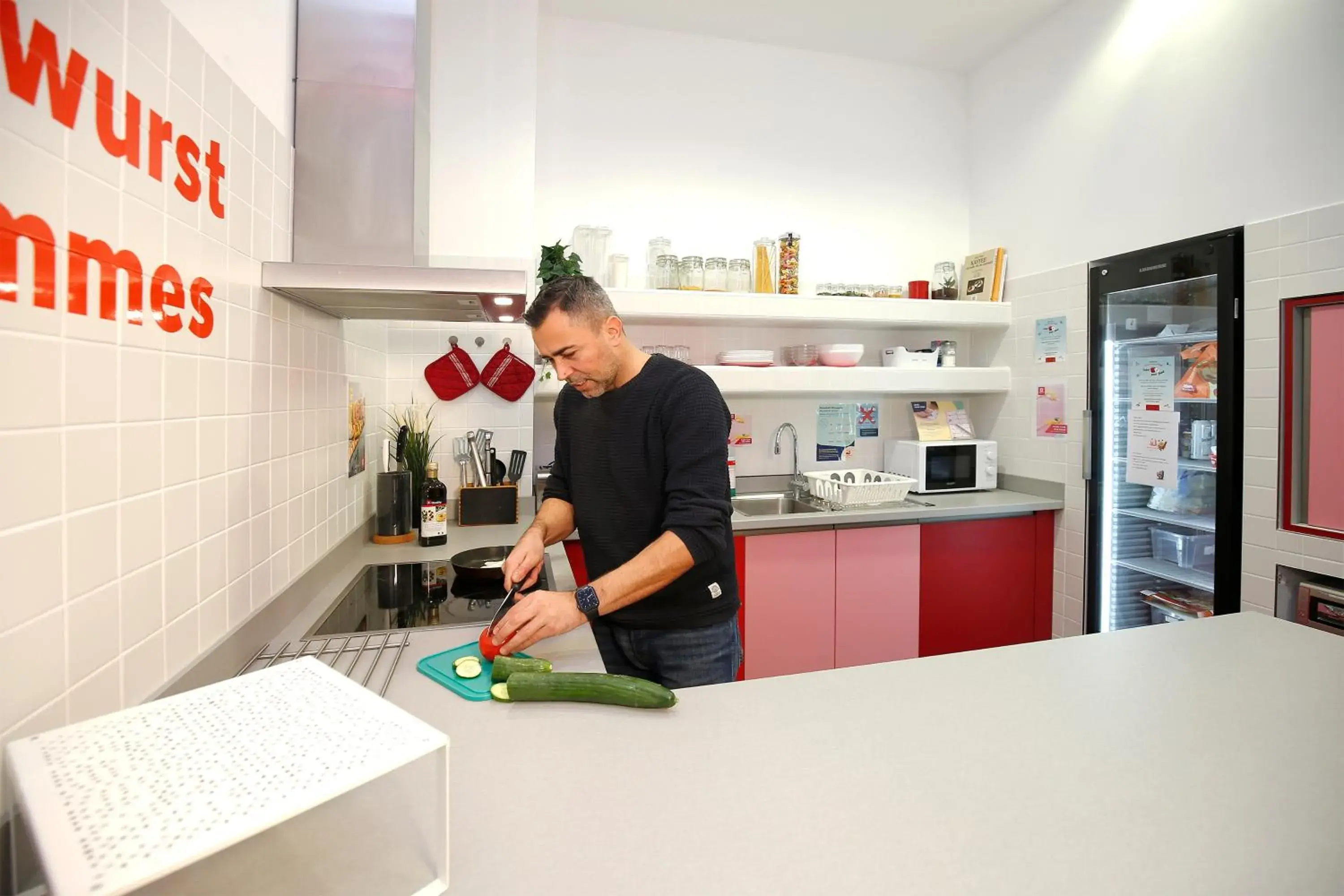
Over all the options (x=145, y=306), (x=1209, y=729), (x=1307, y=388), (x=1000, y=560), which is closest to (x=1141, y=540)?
(x=1000, y=560)

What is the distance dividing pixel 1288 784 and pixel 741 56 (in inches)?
139

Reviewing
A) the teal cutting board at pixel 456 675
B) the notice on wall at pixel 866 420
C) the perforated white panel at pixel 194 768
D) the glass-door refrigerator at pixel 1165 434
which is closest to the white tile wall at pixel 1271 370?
the glass-door refrigerator at pixel 1165 434

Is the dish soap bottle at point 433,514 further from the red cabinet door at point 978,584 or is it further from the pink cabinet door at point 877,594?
the red cabinet door at point 978,584

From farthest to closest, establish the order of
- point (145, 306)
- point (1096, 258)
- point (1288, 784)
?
point (1096, 258), point (145, 306), point (1288, 784)

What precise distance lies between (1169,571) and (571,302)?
2660 mm

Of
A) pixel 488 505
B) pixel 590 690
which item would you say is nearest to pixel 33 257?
pixel 590 690

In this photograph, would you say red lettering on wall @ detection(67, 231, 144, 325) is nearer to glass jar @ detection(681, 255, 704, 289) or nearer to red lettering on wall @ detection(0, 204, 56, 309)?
red lettering on wall @ detection(0, 204, 56, 309)

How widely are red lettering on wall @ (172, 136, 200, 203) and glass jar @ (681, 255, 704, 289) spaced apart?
7.06 feet

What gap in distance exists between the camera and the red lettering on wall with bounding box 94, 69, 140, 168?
0.84 m

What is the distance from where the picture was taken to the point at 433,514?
7.38ft

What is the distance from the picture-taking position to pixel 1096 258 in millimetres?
2949

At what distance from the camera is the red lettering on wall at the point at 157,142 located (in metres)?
0.96

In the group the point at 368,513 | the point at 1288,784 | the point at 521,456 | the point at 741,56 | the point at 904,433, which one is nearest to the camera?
the point at 1288,784

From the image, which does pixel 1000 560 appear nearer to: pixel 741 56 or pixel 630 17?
pixel 741 56
